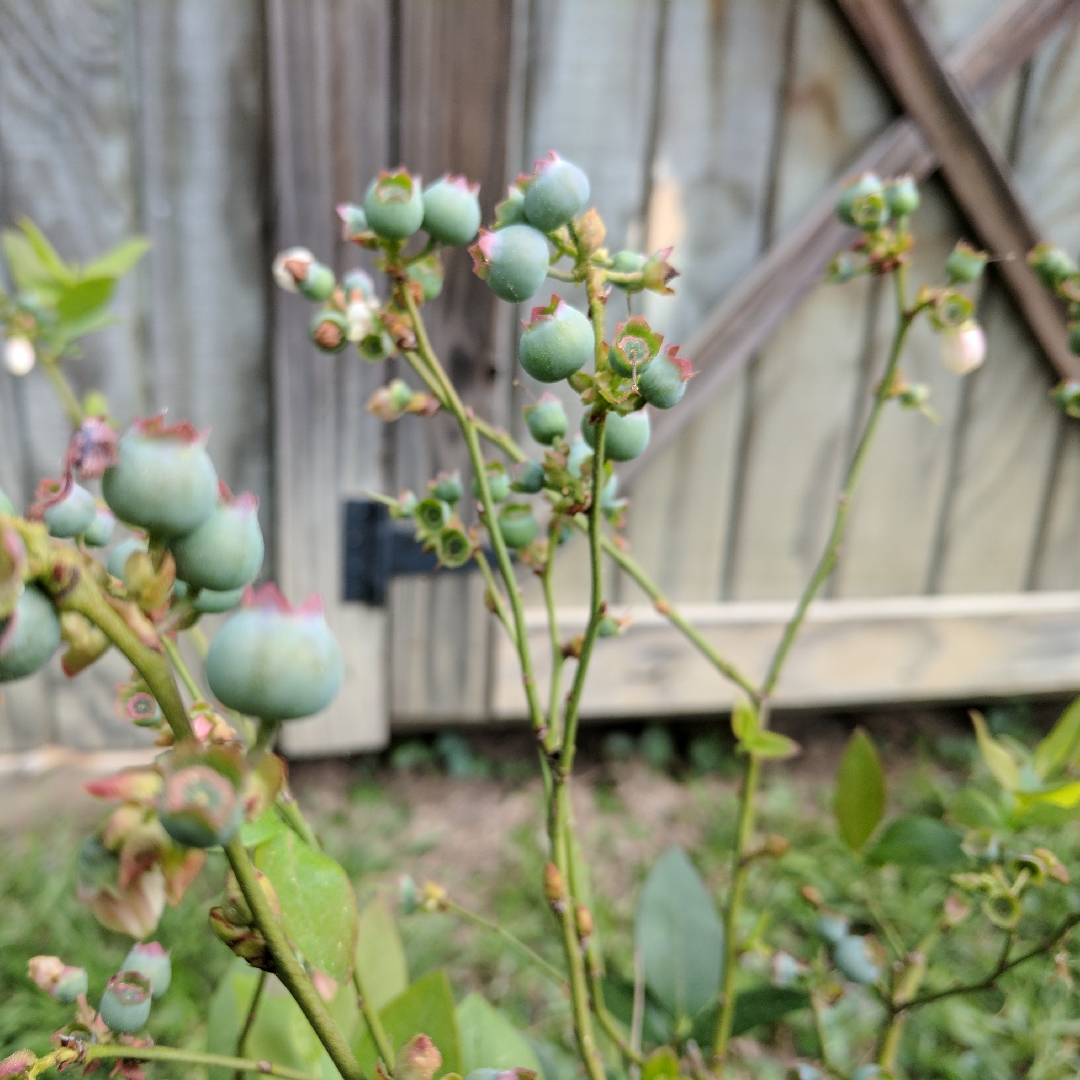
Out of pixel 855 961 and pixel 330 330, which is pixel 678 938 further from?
pixel 330 330

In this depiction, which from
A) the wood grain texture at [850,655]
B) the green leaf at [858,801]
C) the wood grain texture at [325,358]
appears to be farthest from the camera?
the wood grain texture at [850,655]

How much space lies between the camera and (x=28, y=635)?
0.17 metres

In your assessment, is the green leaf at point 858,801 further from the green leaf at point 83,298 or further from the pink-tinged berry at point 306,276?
the green leaf at point 83,298

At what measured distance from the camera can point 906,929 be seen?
134 cm

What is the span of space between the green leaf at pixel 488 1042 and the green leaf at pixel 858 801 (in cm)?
23

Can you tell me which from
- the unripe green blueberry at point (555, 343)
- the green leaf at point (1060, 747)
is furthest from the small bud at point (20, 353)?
the green leaf at point (1060, 747)

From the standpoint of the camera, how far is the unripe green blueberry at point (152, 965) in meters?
0.32

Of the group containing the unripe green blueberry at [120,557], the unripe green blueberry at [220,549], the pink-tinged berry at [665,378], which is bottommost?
the unripe green blueberry at [120,557]

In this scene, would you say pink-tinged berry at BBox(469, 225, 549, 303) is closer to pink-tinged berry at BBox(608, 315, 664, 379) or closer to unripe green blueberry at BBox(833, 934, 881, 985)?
pink-tinged berry at BBox(608, 315, 664, 379)

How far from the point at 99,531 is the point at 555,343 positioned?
156mm

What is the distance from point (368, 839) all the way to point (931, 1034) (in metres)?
0.82

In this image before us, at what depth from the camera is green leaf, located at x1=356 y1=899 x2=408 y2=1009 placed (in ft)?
1.83

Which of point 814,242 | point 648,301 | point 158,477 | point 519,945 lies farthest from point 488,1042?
point 814,242

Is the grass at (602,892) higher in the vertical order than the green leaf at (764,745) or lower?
lower
